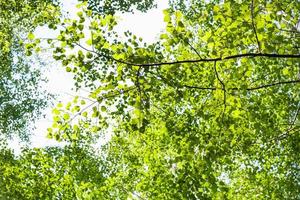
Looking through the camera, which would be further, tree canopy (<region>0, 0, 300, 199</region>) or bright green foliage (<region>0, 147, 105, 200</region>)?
bright green foliage (<region>0, 147, 105, 200</region>)

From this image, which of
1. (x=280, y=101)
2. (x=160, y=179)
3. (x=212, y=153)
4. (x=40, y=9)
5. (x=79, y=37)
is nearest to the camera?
(x=79, y=37)

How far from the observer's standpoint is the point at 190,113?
1415 centimetres

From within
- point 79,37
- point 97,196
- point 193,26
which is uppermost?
point 193,26

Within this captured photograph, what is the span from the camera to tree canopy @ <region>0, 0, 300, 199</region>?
474 centimetres

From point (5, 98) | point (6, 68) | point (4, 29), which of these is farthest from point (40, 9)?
point (5, 98)

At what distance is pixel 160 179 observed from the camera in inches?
517

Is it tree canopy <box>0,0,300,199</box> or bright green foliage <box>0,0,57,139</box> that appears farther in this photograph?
bright green foliage <box>0,0,57,139</box>

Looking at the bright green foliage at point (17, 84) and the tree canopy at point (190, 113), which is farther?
the bright green foliage at point (17, 84)

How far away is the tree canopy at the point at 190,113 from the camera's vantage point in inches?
187

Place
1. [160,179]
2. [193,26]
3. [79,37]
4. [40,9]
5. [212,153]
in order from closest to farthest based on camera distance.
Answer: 1. [79,37]
2. [212,153]
3. [160,179]
4. [40,9]
5. [193,26]

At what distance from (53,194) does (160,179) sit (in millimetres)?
5408

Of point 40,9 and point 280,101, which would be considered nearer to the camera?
point 280,101

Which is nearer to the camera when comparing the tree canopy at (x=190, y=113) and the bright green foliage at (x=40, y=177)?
the tree canopy at (x=190, y=113)

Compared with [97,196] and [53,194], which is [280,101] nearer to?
[97,196]
